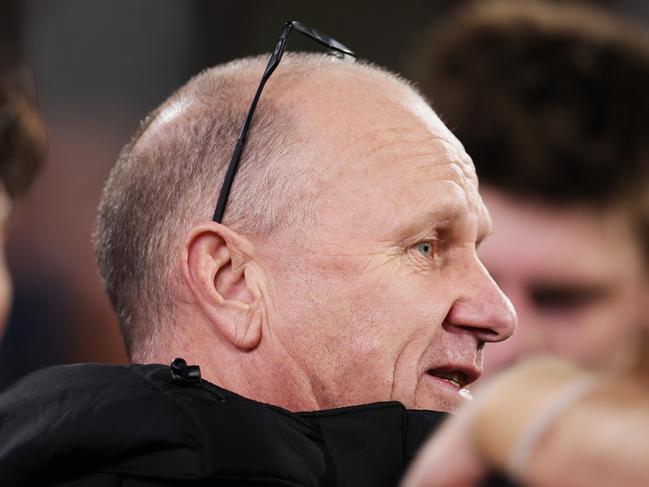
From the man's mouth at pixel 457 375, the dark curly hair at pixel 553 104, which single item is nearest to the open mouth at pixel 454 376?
the man's mouth at pixel 457 375

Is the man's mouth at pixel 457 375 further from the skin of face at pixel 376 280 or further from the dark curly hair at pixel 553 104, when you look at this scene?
the dark curly hair at pixel 553 104

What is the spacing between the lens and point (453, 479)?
586mm

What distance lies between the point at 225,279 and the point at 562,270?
133cm

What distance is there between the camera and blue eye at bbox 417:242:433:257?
5.67 ft

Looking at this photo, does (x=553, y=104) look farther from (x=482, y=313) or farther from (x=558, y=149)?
(x=482, y=313)

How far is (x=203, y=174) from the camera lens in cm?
174

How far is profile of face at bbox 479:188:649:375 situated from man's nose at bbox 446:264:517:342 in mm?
644

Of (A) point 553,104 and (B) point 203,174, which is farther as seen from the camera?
(A) point 553,104

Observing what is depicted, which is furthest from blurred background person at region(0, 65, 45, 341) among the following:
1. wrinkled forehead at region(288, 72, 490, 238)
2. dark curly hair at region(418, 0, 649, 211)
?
wrinkled forehead at region(288, 72, 490, 238)

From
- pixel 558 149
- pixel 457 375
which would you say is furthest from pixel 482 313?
pixel 558 149

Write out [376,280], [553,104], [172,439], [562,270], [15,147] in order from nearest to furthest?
[172,439] < [376,280] < [562,270] < [553,104] < [15,147]

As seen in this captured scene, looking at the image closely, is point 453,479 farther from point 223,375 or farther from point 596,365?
point 223,375

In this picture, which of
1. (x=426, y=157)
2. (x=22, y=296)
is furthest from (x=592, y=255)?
(x=22, y=296)

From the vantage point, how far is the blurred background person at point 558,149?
2.77 m
